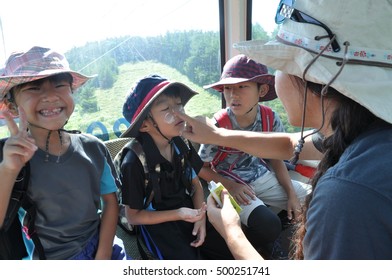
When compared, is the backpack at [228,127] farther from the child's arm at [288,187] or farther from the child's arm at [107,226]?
the child's arm at [107,226]

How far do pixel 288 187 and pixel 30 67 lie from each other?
1.60m

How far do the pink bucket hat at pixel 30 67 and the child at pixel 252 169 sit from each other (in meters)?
0.95

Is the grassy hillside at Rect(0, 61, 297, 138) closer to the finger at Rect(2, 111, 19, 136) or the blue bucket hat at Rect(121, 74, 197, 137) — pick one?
the blue bucket hat at Rect(121, 74, 197, 137)

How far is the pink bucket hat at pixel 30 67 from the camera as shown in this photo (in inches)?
44.5

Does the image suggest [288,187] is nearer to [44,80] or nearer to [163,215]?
[163,215]

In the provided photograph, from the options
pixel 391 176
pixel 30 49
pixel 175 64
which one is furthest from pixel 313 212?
pixel 175 64

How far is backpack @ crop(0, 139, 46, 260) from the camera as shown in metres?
1.13

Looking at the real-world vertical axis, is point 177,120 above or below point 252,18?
below

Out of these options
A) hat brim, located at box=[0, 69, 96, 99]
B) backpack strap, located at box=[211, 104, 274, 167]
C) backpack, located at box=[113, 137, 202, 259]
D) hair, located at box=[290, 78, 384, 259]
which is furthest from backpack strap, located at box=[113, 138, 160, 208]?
hair, located at box=[290, 78, 384, 259]

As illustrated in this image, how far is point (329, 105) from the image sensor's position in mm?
877

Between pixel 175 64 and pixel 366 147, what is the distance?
1.85 metres

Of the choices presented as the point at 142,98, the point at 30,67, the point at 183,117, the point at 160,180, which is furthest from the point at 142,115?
the point at 30,67

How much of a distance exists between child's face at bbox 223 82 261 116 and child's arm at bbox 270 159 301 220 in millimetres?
447

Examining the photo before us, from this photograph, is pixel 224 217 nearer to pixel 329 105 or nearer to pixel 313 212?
pixel 313 212
